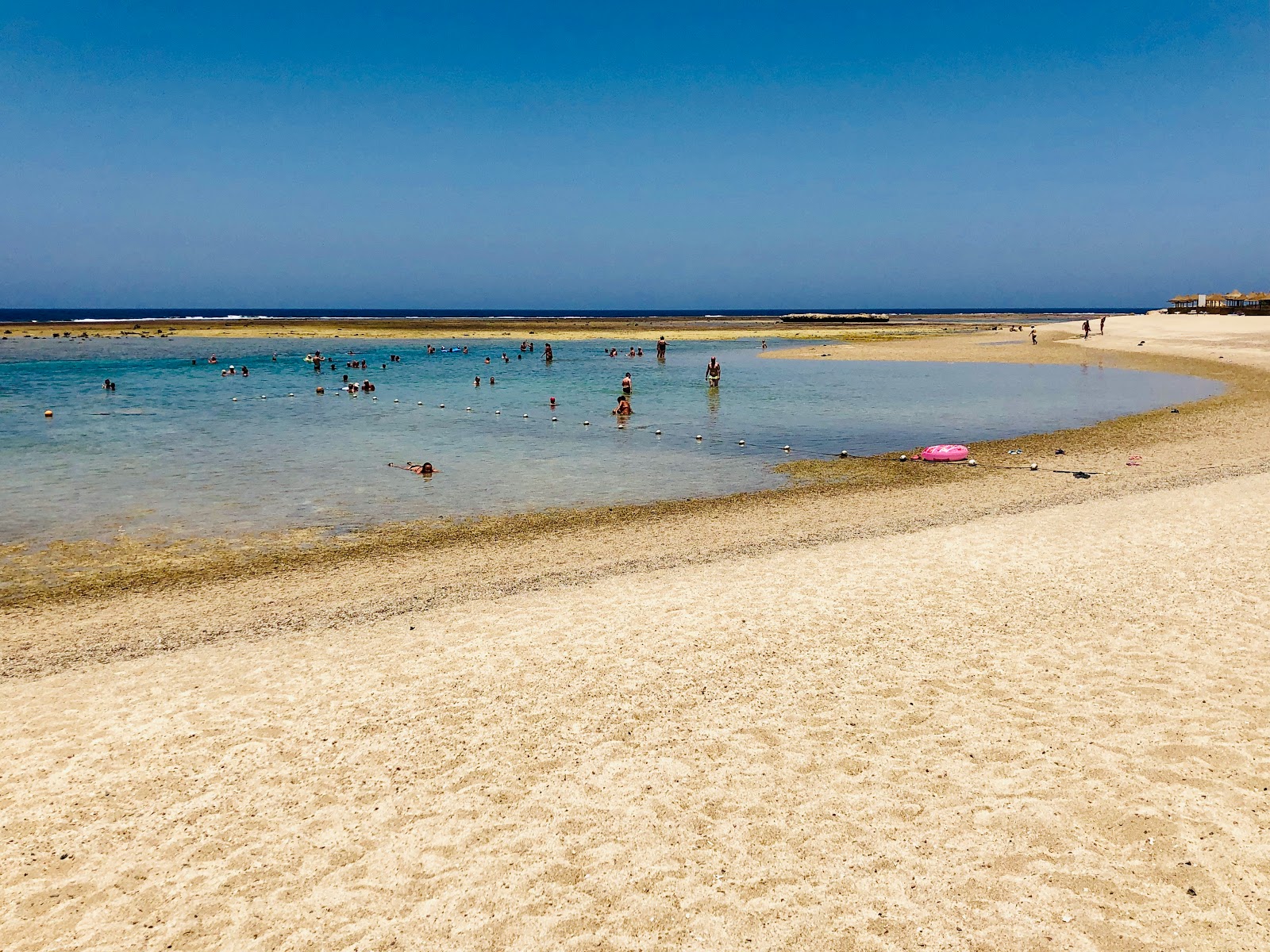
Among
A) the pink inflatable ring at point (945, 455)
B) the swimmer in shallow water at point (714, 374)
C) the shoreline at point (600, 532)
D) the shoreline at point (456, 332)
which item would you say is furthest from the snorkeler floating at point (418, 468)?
the shoreline at point (456, 332)

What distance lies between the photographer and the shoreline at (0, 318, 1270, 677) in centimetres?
1295

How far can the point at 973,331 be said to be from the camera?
108 meters

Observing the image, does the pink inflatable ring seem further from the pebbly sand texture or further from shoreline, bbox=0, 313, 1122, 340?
shoreline, bbox=0, 313, 1122, 340

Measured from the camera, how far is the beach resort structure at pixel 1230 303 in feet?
342

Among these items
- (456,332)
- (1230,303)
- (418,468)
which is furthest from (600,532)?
(1230,303)

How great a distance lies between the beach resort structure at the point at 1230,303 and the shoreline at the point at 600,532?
331ft

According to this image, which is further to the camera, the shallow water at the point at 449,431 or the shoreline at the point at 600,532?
the shallow water at the point at 449,431

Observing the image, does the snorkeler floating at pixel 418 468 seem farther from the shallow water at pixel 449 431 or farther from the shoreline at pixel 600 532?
the shoreline at pixel 600 532

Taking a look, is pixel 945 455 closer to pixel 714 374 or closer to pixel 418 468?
pixel 418 468

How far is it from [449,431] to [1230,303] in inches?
4889

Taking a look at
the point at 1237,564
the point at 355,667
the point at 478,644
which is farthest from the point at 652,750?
the point at 1237,564

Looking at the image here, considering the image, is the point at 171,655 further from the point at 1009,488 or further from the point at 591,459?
the point at 1009,488

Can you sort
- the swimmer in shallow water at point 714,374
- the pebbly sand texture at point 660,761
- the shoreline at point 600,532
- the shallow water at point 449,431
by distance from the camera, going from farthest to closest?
the swimmer in shallow water at point 714,374, the shallow water at point 449,431, the shoreline at point 600,532, the pebbly sand texture at point 660,761

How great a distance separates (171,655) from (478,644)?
396 cm
